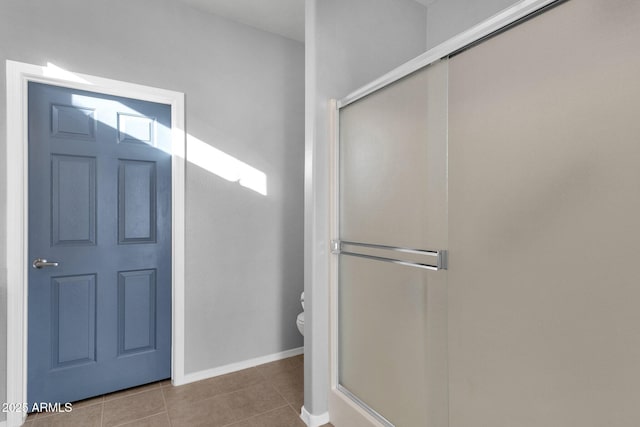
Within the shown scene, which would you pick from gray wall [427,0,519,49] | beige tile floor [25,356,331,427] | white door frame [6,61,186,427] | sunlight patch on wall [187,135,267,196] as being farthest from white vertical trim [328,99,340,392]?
white door frame [6,61,186,427]

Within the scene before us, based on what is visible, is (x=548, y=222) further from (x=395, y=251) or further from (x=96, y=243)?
(x=96, y=243)

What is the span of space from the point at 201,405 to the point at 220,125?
1.87 m

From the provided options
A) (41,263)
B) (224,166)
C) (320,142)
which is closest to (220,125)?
(224,166)

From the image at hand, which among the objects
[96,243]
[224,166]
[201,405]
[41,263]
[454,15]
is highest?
[454,15]

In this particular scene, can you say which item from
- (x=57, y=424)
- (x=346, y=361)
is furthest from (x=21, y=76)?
(x=346, y=361)

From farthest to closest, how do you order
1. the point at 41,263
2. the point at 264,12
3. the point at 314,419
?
the point at 264,12 → the point at 41,263 → the point at 314,419

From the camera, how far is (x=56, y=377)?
2.02m

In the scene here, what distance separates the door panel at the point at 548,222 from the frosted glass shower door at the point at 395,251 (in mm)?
81

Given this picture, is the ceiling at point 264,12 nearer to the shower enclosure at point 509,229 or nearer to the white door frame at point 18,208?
the white door frame at point 18,208

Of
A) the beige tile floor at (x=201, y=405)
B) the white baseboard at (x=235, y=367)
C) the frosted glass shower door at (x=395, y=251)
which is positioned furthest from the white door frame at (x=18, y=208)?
the frosted glass shower door at (x=395, y=251)

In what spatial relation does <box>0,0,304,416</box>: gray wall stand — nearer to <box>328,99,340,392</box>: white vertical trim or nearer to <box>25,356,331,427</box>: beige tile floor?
<box>25,356,331,427</box>: beige tile floor

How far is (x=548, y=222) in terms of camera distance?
99 centimetres

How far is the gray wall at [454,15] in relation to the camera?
6.86 feet

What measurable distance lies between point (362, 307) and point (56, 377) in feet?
6.16
